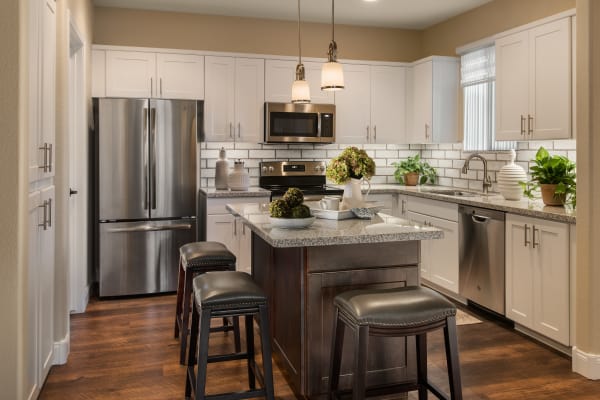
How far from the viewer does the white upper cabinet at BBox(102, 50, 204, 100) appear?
4.94m

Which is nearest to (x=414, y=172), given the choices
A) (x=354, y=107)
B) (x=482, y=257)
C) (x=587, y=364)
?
(x=354, y=107)

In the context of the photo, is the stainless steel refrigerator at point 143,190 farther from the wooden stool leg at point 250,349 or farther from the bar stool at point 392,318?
the bar stool at point 392,318

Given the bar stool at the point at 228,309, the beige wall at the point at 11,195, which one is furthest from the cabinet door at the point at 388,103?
the beige wall at the point at 11,195

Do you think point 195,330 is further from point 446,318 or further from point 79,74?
point 79,74

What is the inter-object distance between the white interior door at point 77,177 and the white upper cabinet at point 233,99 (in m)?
1.27

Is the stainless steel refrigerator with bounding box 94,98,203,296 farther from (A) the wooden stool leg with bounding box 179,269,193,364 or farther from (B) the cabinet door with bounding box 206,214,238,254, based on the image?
(A) the wooden stool leg with bounding box 179,269,193,364

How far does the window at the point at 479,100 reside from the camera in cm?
493

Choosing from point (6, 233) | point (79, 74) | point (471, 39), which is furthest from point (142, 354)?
point (471, 39)

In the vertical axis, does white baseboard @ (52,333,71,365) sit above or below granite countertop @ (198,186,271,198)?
below

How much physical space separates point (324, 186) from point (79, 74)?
2.66m

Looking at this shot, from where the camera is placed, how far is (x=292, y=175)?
576 cm

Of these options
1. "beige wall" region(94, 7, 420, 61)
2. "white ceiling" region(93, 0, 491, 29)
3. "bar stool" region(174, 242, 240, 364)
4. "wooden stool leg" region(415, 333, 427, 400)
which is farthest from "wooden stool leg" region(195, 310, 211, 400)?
"beige wall" region(94, 7, 420, 61)

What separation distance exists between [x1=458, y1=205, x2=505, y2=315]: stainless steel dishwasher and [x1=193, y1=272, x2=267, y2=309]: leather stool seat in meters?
2.18

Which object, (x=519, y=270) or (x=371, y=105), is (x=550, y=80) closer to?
(x=519, y=270)
